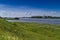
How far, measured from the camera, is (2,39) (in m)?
14.2

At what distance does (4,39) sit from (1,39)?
37 centimetres

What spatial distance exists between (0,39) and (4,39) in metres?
0.56

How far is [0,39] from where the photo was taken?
13.9 m

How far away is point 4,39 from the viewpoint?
1441cm

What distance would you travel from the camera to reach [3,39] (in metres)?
14.2

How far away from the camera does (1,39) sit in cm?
1410

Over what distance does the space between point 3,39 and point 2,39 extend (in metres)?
0.08

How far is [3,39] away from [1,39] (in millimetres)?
197

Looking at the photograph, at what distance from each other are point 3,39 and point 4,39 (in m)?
0.18

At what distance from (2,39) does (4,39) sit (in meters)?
0.21

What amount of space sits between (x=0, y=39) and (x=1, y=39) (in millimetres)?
202

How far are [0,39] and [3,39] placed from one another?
0.39m

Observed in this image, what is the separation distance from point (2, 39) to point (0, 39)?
0.36 m
